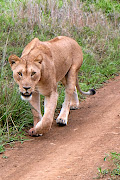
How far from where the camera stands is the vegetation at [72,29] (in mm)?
7352

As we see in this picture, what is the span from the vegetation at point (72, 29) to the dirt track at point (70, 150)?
98 centimetres

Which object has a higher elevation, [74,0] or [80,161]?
[74,0]

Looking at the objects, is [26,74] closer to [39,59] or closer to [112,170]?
[39,59]

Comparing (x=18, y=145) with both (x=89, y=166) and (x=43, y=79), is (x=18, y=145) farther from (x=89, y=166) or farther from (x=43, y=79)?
(x=89, y=166)

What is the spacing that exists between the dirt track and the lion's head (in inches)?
26.6

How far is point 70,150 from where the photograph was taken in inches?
158

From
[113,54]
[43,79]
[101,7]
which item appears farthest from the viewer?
[101,7]

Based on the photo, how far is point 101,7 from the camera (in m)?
10.6

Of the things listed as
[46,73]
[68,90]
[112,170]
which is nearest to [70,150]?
[112,170]

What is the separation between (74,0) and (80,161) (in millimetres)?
6893

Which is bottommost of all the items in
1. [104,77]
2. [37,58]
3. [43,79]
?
[104,77]

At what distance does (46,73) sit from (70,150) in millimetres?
1153

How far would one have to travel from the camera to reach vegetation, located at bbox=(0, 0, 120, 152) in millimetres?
7352

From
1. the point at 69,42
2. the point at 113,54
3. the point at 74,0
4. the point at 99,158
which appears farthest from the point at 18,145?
the point at 74,0
